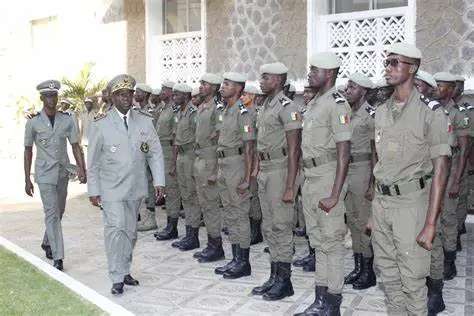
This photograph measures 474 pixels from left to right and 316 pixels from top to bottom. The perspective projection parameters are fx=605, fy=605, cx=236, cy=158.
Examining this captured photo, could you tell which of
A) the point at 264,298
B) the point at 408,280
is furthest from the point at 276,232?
the point at 408,280

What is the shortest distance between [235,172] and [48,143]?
2.11 meters

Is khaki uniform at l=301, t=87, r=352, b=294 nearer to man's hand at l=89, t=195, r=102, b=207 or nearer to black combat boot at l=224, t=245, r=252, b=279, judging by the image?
black combat boot at l=224, t=245, r=252, b=279

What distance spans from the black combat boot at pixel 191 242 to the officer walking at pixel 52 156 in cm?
151

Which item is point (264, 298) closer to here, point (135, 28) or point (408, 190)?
point (408, 190)

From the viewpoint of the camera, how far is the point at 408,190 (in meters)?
3.89

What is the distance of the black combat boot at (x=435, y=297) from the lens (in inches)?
197

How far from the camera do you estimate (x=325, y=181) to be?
4777 mm

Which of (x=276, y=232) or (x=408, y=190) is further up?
(x=408, y=190)

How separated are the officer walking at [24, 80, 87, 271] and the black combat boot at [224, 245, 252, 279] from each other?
75.3 inches

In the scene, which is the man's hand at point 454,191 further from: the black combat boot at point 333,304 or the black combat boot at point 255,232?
the black combat boot at point 255,232

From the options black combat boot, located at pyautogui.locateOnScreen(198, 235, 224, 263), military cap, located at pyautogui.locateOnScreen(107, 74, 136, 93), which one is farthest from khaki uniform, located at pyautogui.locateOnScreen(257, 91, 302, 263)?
black combat boot, located at pyautogui.locateOnScreen(198, 235, 224, 263)

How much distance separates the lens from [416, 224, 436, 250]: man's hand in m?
3.70

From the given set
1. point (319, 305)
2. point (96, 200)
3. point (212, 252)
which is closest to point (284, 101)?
point (319, 305)

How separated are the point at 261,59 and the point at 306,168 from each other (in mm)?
6272
